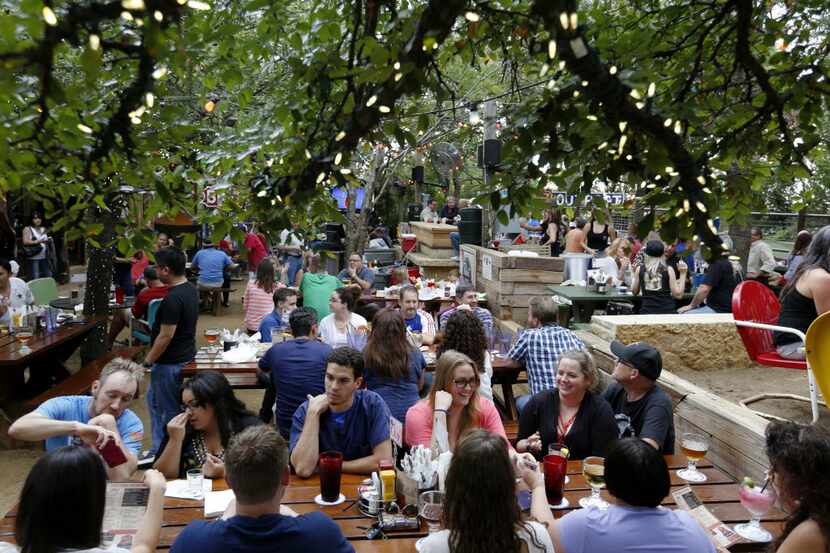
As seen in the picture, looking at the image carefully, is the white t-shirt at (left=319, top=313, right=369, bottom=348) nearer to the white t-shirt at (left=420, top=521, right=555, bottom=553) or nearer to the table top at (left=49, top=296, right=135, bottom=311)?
the table top at (left=49, top=296, right=135, bottom=311)

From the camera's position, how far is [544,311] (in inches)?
203

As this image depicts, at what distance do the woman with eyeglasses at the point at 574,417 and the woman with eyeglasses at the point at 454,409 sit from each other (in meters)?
0.22

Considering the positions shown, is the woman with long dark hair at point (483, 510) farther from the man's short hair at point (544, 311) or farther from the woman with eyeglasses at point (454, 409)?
the man's short hair at point (544, 311)

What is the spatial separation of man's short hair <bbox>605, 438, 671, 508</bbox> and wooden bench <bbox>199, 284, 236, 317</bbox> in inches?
388

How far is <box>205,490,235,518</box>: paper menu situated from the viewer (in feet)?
9.04

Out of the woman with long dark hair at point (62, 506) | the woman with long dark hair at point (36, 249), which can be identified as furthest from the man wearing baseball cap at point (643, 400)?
the woman with long dark hair at point (36, 249)

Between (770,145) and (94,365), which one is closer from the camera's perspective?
(770,145)

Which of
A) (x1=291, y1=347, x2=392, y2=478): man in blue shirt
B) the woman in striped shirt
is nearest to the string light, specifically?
(x1=291, y1=347, x2=392, y2=478): man in blue shirt

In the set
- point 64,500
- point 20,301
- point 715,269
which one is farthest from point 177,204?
point 715,269

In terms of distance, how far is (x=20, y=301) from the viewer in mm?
7191

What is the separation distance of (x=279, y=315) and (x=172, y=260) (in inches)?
63.5

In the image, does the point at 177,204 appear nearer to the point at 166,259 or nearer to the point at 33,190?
the point at 33,190

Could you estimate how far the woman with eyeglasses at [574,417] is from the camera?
140 inches

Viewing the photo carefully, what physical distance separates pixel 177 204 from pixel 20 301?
5.65 m
